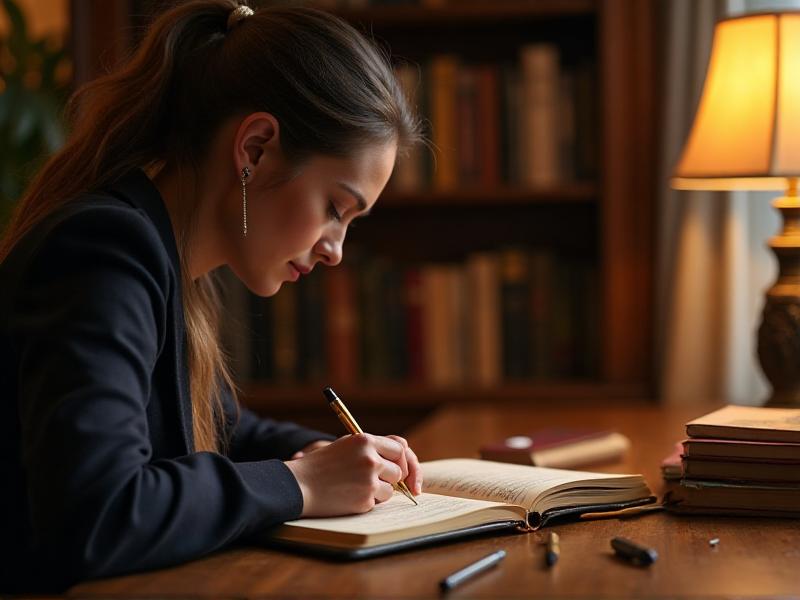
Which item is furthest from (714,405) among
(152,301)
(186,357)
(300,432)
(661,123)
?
(152,301)

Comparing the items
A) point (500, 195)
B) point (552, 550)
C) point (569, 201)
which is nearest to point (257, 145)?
point (552, 550)

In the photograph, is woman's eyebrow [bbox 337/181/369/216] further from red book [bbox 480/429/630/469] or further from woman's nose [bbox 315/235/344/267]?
red book [bbox 480/429/630/469]

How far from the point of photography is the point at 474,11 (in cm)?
247

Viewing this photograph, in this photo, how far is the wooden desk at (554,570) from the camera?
34.6 inches

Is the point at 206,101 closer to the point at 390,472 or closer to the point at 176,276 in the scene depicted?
the point at 176,276

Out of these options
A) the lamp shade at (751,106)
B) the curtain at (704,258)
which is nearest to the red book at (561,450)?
the lamp shade at (751,106)

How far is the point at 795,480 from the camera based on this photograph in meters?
1.16

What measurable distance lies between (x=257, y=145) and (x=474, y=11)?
1.33 m

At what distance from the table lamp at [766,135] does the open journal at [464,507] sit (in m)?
0.62

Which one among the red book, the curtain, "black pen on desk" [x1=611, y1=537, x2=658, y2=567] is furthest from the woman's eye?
the curtain

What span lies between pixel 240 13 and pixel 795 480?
81 centimetres

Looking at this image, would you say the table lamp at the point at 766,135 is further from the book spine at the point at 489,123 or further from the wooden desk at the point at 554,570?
the book spine at the point at 489,123

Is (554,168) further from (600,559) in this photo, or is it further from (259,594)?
(259,594)

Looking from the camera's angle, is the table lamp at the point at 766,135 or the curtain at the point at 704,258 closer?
the table lamp at the point at 766,135
